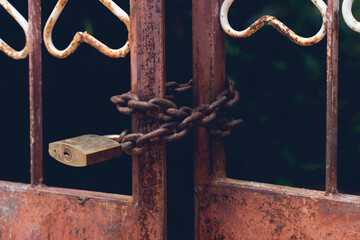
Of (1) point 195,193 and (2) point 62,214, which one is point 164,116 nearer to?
(1) point 195,193

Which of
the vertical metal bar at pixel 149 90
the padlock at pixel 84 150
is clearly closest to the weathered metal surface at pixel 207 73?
the vertical metal bar at pixel 149 90

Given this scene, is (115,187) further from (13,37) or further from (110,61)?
(13,37)

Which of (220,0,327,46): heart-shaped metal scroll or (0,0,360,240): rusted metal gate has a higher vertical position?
(220,0,327,46): heart-shaped metal scroll

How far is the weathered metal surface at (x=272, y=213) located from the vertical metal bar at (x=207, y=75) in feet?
0.12

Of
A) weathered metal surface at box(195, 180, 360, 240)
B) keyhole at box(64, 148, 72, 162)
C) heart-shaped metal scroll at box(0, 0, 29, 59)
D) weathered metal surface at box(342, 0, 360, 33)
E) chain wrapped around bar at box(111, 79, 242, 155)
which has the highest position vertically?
heart-shaped metal scroll at box(0, 0, 29, 59)

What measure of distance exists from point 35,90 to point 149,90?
1.16 feet

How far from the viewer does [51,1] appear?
1.27 metres

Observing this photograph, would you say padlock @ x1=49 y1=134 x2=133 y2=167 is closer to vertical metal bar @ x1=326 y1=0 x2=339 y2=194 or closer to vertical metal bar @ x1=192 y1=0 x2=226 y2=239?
vertical metal bar @ x1=192 y1=0 x2=226 y2=239

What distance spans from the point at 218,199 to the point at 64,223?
0.40 meters

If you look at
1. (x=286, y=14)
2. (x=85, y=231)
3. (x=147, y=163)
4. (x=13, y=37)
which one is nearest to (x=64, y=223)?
(x=85, y=231)

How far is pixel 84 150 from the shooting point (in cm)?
69

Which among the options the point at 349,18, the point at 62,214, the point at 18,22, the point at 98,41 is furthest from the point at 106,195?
the point at 349,18

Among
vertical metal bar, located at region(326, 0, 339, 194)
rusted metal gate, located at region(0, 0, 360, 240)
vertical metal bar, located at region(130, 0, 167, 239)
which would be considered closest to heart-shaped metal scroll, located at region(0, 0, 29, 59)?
rusted metal gate, located at region(0, 0, 360, 240)

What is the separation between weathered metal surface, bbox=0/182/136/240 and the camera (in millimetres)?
906
